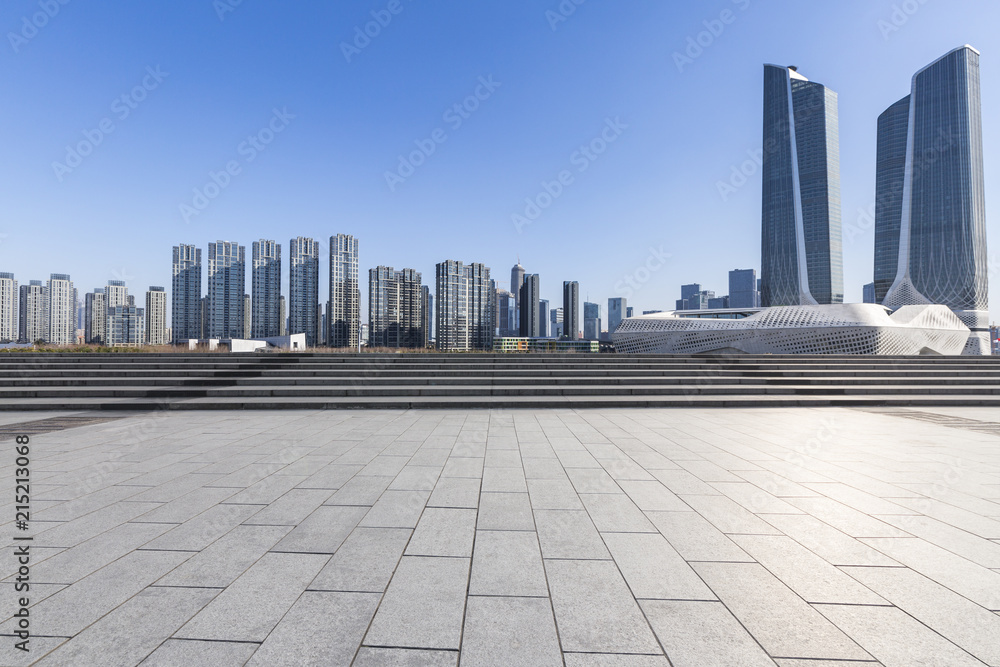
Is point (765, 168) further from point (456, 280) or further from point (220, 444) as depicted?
point (220, 444)

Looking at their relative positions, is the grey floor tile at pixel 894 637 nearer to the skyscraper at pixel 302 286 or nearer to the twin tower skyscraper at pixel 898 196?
the skyscraper at pixel 302 286

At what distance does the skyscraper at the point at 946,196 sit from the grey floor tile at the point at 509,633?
141 m

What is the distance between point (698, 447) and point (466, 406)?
245 inches

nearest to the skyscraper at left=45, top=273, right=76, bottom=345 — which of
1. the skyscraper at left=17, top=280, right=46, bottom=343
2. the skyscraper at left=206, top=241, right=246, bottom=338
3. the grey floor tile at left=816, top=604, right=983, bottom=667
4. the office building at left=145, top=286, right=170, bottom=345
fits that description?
the skyscraper at left=17, top=280, right=46, bottom=343

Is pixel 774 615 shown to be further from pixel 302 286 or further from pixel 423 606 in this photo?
pixel 302 286

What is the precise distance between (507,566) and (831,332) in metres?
48.7

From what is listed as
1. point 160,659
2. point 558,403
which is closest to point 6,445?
point 160,659

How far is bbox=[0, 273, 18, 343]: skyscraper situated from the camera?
275 ft

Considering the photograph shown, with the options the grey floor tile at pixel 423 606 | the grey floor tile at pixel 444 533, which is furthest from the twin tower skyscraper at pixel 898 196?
→ the grey floor tile at pixel 423 606

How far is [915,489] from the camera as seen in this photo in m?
5.25

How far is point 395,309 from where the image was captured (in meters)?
114

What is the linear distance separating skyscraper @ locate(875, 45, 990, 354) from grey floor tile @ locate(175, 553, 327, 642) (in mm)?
142074

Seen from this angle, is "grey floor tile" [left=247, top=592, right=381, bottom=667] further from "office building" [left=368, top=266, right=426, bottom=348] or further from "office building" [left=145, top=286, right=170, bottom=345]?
"office building" [left=145, top=286, right=170, bottom=345]

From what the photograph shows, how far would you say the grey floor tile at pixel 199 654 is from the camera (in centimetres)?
226
